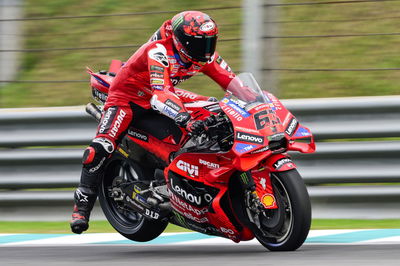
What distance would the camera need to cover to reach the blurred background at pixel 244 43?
313 inches

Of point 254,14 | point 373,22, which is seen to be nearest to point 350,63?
point 373,22

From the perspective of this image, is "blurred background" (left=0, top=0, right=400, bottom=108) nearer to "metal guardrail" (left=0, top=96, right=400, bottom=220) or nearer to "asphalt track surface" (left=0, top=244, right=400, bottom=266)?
"metal guardrail" (left=0, top=96, right=400, bottom=220)

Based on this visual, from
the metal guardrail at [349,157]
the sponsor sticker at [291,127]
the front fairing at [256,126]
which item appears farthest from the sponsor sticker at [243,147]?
the metal guardrail at [349,157]

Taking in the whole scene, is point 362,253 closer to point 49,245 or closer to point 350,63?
point 49,245

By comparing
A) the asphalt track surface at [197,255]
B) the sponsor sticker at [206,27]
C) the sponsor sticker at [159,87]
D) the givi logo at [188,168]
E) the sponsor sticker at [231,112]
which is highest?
the sponsor sticker at [206,27]

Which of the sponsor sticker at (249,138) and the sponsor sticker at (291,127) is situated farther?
the sponsor sticker at (291,127)

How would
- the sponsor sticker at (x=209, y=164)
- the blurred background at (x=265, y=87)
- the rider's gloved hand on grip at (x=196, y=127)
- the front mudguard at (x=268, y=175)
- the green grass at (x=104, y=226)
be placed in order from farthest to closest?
the blurred background at (x=265, y=87)
the green grass at (x=104, y=226)
the sponsor sticker at (x=209, y=164)
the rider's gloved hand on grip at (x=196, y=127)
the front mudguard at (x=268, y=175)

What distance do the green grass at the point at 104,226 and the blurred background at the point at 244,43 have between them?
49.8 inches

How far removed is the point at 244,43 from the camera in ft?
25.8

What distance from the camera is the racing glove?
5.90 m

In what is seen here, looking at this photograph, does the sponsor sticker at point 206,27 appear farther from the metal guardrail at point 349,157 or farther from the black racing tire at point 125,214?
the metal guardrail at point 349,157

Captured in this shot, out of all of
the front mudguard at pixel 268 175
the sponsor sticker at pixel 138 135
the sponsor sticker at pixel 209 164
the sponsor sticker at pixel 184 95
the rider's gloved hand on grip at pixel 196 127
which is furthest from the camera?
the sponsor sticker at pixel 138 135

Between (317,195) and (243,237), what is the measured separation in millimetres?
1503

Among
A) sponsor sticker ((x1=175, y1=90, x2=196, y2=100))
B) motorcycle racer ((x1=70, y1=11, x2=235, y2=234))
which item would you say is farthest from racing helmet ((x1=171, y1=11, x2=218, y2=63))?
sponsor sticker ((x1=175, y1=90, x2=196, y2=100))
